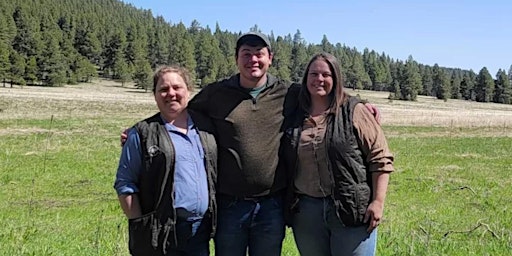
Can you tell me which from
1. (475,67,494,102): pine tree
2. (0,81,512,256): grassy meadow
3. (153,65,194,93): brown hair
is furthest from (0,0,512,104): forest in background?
(153,65,194,93): brown hair

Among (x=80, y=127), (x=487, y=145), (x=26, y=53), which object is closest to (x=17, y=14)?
(x=26, y=53)

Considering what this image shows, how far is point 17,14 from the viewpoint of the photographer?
130 metres

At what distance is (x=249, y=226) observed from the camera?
4105 mm

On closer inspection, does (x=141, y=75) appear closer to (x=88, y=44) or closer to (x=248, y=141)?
(x=88, y=44)

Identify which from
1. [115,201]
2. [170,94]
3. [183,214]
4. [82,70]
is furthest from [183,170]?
[82,70]

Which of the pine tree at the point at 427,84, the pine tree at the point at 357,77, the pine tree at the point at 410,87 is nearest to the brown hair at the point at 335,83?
the pine tree at the point at 410,87

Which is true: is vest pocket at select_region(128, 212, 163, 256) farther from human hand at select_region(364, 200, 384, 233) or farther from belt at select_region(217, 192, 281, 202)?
human hand at select_region(364, 200, 384, 233)

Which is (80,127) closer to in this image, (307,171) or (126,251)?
(126,251)

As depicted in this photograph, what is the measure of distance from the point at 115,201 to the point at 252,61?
277 inches

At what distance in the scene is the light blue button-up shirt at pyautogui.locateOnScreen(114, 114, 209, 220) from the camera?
3562mm

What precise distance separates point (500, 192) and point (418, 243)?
278 inches

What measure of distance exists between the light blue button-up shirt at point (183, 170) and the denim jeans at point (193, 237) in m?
0.09

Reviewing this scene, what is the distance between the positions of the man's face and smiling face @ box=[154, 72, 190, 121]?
529 millimetres

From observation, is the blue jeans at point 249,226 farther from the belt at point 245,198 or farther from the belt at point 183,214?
the belt at point 183,214
